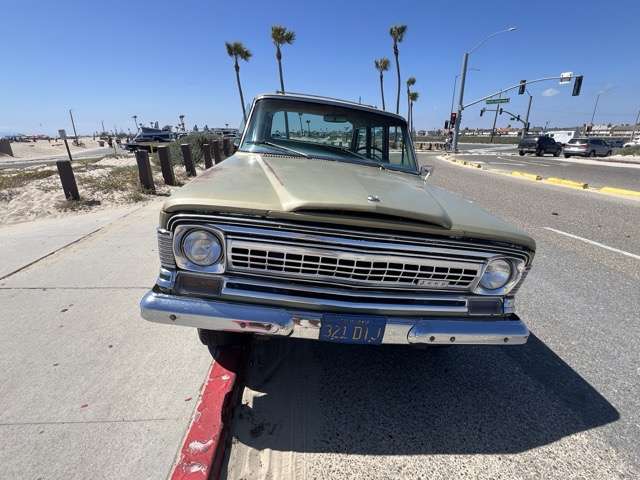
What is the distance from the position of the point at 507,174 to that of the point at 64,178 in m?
15.6

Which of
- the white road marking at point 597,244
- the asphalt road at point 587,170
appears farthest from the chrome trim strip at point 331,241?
the asphalt road at point 587,170

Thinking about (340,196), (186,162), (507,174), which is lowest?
(507,174)

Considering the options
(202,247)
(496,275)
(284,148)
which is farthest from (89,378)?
(496,275)

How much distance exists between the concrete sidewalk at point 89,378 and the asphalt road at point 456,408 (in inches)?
17.8

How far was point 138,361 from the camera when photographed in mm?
2434

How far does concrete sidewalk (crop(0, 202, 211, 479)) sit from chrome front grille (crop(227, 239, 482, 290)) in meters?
1.04

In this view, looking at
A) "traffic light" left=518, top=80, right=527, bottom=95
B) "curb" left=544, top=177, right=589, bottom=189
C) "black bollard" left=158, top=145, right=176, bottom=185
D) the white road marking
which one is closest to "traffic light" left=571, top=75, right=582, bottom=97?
"traffic light" left=518, top=80, right=527, bottom=95

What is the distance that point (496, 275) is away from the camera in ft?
6.45

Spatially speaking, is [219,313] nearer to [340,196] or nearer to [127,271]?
[340,196]

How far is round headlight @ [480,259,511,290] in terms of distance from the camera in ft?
6.40

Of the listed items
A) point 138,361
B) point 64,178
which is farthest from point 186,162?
point 138,361

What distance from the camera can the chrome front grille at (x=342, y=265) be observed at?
172 cm

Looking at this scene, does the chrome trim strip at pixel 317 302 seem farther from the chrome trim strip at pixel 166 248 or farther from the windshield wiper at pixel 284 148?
the windshield wiper at pixel 284 148

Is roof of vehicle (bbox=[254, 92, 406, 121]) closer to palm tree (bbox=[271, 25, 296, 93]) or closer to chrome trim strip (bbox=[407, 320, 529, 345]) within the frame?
chrome trim strip (bbox=[407, 320, 529, 345])
